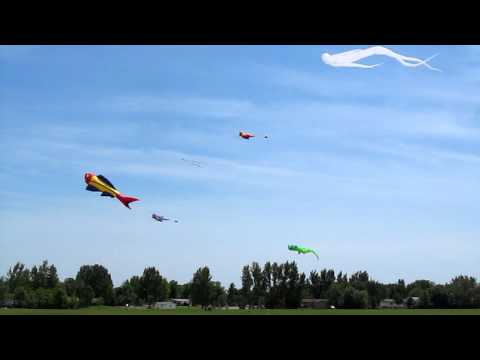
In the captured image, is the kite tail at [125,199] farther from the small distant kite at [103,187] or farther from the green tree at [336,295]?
the green tree at [336,295]

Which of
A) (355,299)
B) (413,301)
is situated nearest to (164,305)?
(355,299)

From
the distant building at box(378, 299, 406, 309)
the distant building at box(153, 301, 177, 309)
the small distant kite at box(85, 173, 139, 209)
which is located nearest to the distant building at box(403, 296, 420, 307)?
the distant building at box(378, 299, 406, 309)

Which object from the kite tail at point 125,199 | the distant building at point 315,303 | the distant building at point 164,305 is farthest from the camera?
the distant building at point 315,303

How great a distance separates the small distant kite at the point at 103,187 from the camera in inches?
527

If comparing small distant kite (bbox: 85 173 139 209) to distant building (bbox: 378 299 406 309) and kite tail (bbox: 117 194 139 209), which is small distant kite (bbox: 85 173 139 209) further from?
distant building (bbox: 378 299 406 309)

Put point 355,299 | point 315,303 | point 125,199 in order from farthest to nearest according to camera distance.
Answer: point 315,303 < point 355,299 < point 125,199

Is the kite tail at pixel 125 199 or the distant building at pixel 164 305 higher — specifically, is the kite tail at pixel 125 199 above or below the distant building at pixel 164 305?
above

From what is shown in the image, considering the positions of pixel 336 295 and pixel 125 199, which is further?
pixel 336 295

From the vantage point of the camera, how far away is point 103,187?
13820mm

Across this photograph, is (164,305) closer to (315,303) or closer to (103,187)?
(315,303)

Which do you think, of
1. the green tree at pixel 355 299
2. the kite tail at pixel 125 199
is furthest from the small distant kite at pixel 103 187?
the green tree at pixel 355 299
